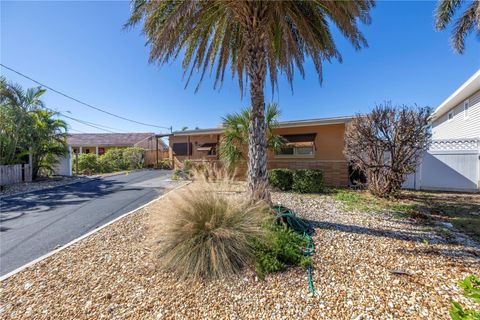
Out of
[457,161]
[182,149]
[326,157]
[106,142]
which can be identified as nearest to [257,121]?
[326,157]

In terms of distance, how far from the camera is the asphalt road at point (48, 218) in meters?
4.31

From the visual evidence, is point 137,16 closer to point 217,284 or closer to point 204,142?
point 217,284

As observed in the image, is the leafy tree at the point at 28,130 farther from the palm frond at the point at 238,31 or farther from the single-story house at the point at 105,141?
the single-story house at the point at 105,141

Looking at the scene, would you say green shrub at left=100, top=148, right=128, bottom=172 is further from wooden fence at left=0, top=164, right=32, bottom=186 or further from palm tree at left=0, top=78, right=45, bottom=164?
palm tree at left=0, top=78, right=45, bottom=164

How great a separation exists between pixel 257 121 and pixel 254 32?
7.15 ft

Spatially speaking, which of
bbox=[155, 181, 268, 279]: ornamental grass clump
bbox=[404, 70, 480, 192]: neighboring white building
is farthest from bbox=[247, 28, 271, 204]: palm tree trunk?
bbox=[404, 70, 480, 192]: neighboring white building

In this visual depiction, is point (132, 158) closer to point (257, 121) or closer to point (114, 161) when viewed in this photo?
point (114, 161)

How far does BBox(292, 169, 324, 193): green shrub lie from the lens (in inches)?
352

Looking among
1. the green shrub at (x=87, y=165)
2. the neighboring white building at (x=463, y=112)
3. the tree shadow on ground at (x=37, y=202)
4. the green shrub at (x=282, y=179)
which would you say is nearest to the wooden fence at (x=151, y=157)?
the green shrub at (x=87, y=165)

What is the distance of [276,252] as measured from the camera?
3.38 meters

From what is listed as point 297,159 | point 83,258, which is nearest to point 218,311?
point 83,258

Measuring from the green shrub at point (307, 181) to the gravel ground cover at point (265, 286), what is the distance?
4.82 m

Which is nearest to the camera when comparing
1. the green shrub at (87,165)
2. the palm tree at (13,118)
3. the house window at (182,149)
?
the palm tree at (13,118)

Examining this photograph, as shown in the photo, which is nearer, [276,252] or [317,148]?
[276,252]
